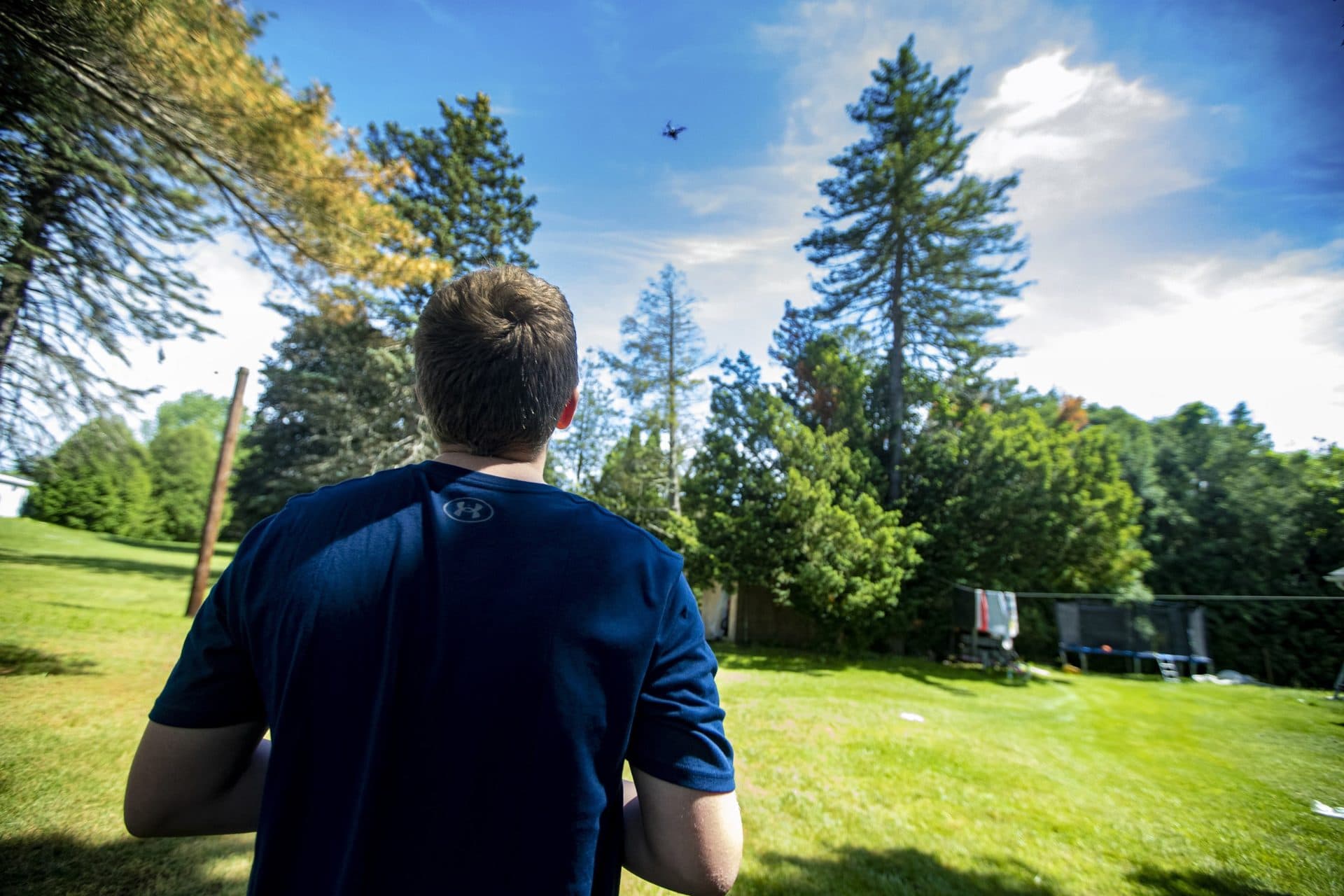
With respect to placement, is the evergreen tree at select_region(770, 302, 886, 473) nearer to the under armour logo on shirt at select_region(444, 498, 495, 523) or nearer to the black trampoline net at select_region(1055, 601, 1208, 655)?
the black trampoline net at select_region(1055, 601, 1208, 655)

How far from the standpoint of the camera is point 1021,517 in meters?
15.7

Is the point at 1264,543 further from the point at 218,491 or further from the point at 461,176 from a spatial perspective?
the point at 461,176

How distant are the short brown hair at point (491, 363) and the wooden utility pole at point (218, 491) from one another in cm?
1159

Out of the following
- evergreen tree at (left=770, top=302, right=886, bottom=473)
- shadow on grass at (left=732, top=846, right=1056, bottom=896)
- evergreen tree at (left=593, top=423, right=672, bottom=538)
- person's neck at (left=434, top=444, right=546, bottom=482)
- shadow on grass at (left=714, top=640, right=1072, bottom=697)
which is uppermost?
evergreen tree at (left=770, top=302, right=886, bottom=473)

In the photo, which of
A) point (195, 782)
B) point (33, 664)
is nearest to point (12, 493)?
point (33, 664)

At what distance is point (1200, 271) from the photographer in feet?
8.63

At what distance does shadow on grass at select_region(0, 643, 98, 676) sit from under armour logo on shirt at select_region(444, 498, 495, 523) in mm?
2703

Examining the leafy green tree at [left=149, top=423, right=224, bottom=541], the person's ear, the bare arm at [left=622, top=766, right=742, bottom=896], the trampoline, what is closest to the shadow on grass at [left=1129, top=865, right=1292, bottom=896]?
the bare arm at [left=622, top=766, right=742, bottom=896]

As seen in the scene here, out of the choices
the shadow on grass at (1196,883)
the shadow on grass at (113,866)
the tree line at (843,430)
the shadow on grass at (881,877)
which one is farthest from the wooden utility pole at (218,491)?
the shadow on grass at (1196,883)

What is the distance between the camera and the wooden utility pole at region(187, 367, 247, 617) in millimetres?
9969

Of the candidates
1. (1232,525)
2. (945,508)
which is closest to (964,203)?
(945,508)

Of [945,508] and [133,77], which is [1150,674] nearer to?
[945,508]

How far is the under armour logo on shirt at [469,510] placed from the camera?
3.12 feet

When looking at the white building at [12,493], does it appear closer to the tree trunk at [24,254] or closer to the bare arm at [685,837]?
the tree trunk at [24,254]
